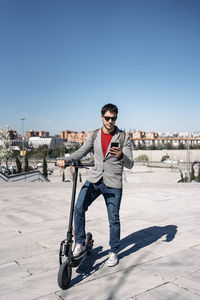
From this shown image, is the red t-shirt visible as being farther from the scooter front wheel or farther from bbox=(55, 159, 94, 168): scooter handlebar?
the scooter front wheel

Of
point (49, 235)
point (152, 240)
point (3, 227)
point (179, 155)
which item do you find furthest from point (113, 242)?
point (179, 155)

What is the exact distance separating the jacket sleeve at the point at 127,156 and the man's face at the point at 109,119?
0.22m

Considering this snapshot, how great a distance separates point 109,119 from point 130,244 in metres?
1.85

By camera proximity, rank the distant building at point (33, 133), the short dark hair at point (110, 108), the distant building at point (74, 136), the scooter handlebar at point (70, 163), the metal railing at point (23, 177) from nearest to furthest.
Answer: the scooter handlebar at point (70, 163)
the short dark hair at point (110, 108)
the metal railing at point (23, 177)
the distant building at point (74, 136)
the distant building at point (33, 133)

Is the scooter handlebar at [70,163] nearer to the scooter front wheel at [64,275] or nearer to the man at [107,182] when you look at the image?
the man at [107,182]

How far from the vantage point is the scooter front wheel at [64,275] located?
7.88ft

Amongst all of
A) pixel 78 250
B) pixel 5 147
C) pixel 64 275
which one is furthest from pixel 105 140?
pixel 5 147

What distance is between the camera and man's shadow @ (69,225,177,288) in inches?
114

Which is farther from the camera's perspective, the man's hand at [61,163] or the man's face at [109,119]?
the man's face at [109,119]

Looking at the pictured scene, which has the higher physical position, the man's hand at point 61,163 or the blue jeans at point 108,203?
the man's hand at point 61,163

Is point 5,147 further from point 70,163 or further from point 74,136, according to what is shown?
point 74,136

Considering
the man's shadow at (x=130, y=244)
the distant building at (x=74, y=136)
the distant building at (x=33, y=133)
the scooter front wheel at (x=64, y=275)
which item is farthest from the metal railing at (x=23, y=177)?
the distant building at (x=33, y=133)

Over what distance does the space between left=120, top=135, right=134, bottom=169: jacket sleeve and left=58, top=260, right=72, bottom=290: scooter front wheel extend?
112cm

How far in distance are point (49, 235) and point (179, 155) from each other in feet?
246
